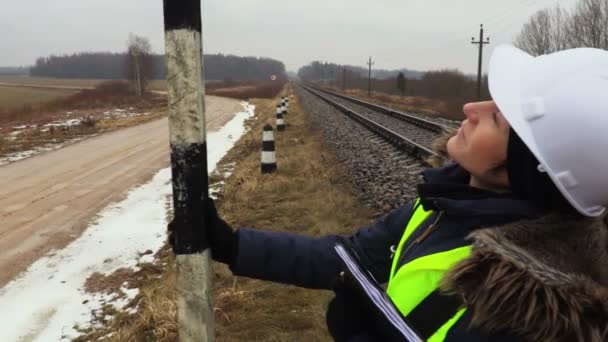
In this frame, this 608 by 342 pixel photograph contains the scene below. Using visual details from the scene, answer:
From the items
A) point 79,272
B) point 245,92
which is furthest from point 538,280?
point 245,92

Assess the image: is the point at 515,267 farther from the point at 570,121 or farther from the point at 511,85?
the point at 511,85

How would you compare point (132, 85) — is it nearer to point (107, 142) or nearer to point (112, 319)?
point (107, 142)

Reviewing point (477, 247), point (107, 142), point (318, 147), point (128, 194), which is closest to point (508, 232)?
point (477, 247)

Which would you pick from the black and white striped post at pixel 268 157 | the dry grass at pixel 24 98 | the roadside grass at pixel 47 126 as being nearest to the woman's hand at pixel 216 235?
the black and white striped post at pixel 268 157

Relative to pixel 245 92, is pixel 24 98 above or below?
below

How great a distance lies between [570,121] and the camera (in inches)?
38.3

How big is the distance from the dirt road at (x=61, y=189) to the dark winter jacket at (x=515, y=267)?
4.34m

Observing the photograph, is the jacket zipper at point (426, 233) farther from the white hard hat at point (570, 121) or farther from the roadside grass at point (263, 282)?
the roadside grass at point (263, 282)

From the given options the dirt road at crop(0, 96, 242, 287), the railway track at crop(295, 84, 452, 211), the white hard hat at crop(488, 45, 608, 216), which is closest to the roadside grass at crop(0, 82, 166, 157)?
the dirt road at crop(0, 96, 242, 287)

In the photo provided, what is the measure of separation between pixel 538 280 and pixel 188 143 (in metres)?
0.97

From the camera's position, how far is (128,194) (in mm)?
7199

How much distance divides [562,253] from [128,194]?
6940mm

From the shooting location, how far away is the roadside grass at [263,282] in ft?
9.78

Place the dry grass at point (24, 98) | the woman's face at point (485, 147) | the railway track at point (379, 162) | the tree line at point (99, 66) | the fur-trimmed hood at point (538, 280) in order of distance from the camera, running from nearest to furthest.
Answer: the fur-trimmed hood at point (538, 280) → the woman's face at point (485, 147) → the railway track at point (379, 162) → the dry grass at point (24, 98) → the tree line at point (99, 66)
